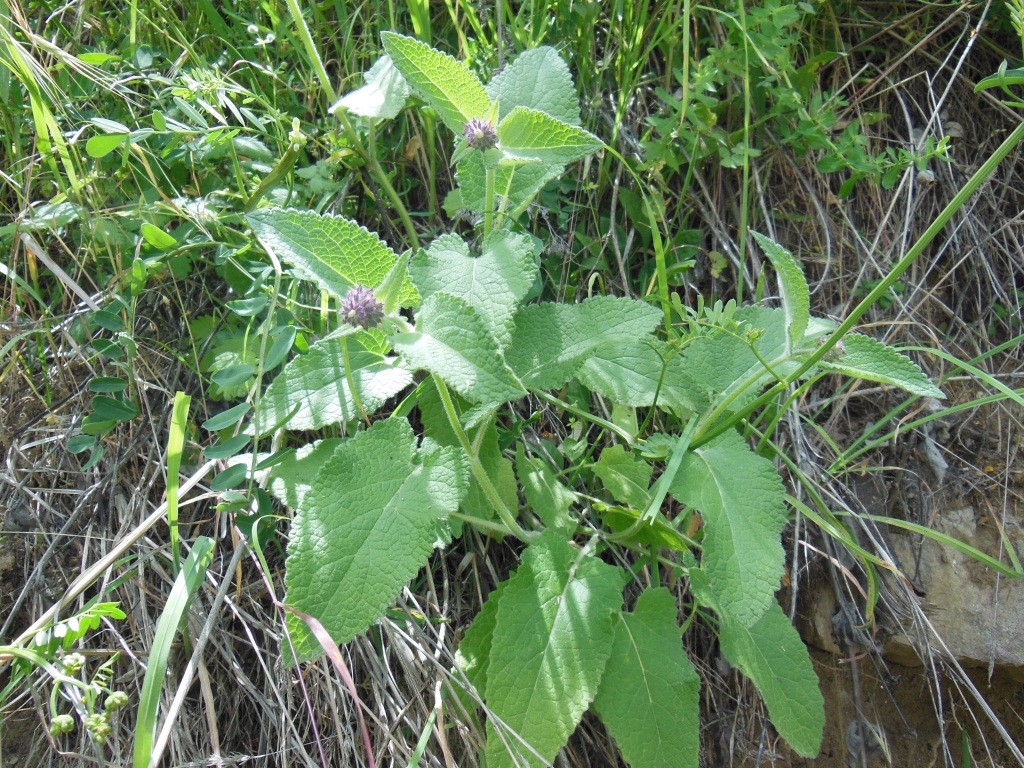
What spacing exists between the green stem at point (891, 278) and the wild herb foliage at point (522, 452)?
0.5 inches

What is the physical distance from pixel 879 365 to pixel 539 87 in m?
0.74

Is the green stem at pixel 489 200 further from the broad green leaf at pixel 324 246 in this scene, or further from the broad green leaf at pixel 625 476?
the broad green leaf at pixel 625 476

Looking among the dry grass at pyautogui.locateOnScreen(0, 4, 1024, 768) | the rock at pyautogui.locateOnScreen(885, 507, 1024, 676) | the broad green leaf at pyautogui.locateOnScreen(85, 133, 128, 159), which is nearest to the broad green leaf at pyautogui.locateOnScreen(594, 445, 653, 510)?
the dry grass at pyautogui.locateOnScreen(0, 4, 1024, 768)

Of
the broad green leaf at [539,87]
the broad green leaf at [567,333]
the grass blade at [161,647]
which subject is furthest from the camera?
the broad green leaf at [539,87]

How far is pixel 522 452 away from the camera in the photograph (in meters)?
1.48

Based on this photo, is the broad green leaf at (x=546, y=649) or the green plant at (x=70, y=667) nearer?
the green plant at (x=70, y=667)

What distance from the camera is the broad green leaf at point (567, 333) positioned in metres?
1.27

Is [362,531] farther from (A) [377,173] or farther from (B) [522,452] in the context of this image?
(A) [377,173]

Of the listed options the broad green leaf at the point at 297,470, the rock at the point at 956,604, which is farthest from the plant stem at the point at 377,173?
the rock at the point at 956,604

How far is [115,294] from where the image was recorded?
1533 millimetres

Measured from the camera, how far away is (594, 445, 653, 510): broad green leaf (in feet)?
4.50

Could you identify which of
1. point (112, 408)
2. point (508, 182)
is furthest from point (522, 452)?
point (112, 408)

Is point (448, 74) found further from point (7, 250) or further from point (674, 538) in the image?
point (7, 250)

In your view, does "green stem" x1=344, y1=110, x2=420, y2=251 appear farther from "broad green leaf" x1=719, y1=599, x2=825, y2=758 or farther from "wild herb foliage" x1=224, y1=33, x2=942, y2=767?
"broad green leaf" x1=719, y1=599, x2=825, y2=758
